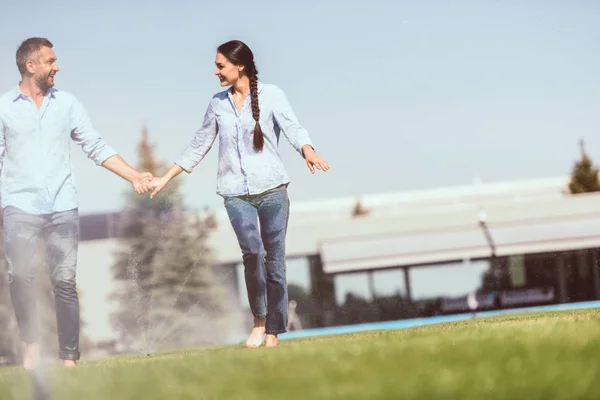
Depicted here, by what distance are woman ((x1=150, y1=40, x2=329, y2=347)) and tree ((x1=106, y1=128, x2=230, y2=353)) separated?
1853 cm

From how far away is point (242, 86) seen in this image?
4562 mm

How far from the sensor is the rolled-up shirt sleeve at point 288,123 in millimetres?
4430

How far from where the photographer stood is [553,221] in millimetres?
26484

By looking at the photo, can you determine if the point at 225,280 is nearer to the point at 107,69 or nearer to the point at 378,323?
the point at 378,323

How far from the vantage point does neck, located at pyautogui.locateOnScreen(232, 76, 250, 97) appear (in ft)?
15.0

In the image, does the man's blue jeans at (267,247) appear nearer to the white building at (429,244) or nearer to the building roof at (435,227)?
the white building at (429,244)

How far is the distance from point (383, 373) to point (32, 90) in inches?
108

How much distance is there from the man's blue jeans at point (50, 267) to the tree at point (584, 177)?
27.2 meters

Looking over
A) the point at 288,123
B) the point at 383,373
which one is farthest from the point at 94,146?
the point at 383,373

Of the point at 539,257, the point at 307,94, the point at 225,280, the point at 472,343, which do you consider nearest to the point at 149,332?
the point at 225,280

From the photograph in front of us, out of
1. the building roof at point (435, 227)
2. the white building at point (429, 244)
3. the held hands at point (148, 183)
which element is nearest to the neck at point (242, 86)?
the held hands at point (148, 183)

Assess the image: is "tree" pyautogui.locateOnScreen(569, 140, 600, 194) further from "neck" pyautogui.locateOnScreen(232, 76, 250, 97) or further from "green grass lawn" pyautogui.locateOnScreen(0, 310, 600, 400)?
"green grass lawn" pyautogui.locateOnScreen(0, 310, 600, 400)

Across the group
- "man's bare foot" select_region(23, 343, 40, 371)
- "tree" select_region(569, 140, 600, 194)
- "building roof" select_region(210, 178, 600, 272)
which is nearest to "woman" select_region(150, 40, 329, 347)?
"man's bare foot" select_region(23, 343, 40, 371)

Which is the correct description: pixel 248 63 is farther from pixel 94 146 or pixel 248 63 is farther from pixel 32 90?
pixel 32 90
